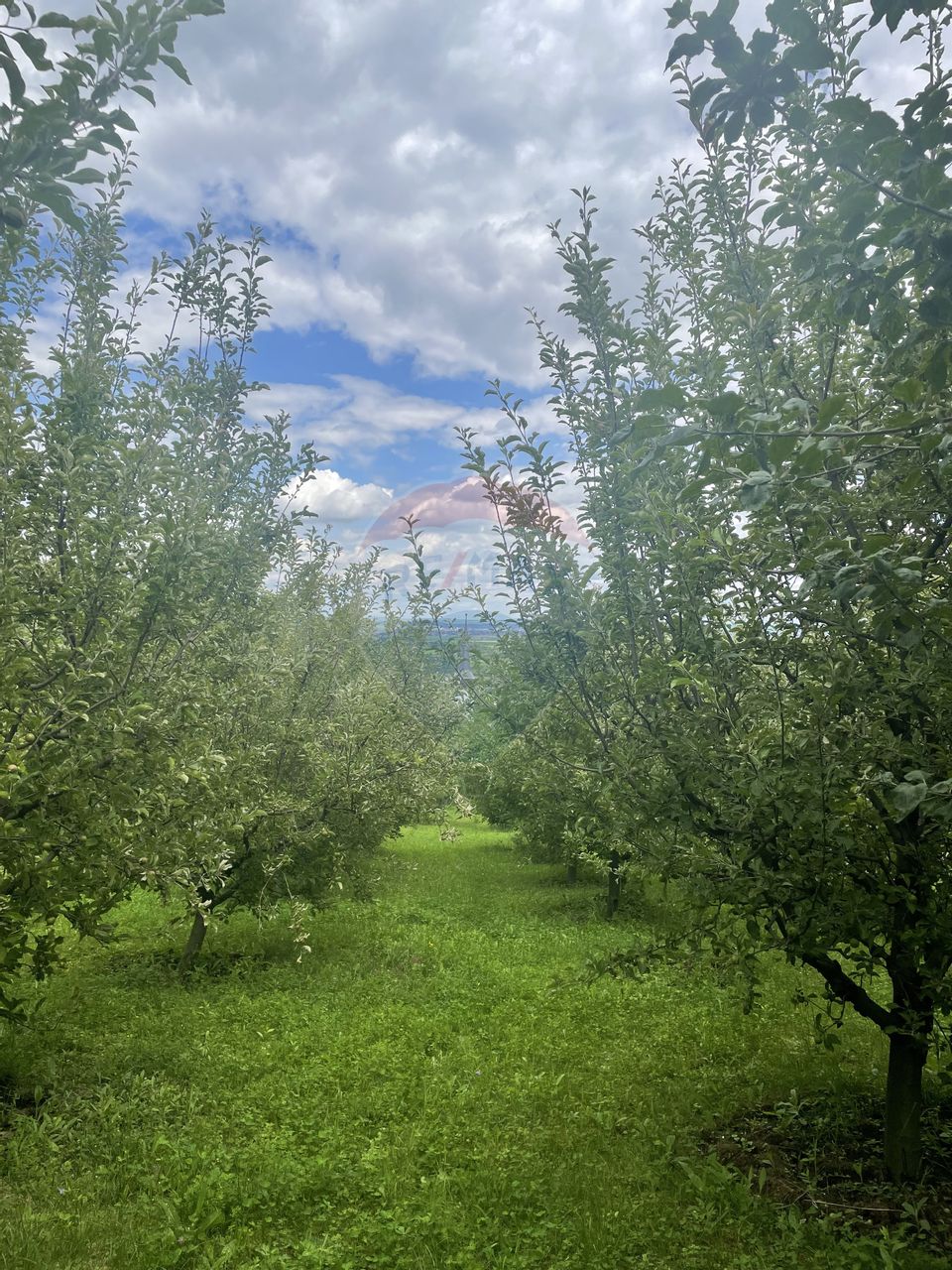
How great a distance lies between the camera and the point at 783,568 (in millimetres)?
4723

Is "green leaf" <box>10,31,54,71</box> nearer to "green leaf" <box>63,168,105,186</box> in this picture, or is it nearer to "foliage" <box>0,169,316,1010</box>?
"green leaf" <box>63,168,105,186</box>

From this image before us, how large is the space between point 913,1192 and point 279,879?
337 inches

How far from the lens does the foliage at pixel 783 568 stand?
302 cm

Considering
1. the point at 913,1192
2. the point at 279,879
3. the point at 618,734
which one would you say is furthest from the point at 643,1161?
the point at 279,879

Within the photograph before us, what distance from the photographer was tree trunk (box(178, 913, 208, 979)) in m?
11.0

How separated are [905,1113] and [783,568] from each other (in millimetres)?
4336

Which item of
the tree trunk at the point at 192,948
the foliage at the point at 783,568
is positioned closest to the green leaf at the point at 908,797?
the foliage at the point at 783,568

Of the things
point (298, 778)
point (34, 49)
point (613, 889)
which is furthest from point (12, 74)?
point (613, 889)

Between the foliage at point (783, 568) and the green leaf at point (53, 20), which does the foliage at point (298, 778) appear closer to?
the foliage at point (783, 568)

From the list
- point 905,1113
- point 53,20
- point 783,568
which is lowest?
point 905,1113

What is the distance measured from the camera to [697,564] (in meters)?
4.72

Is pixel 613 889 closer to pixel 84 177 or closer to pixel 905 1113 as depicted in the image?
pixel 905 1113

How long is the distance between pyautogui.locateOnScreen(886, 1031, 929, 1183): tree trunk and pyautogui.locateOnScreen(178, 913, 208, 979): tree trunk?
8.96 metres

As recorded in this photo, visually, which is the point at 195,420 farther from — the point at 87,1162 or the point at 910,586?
the point at 910,586
